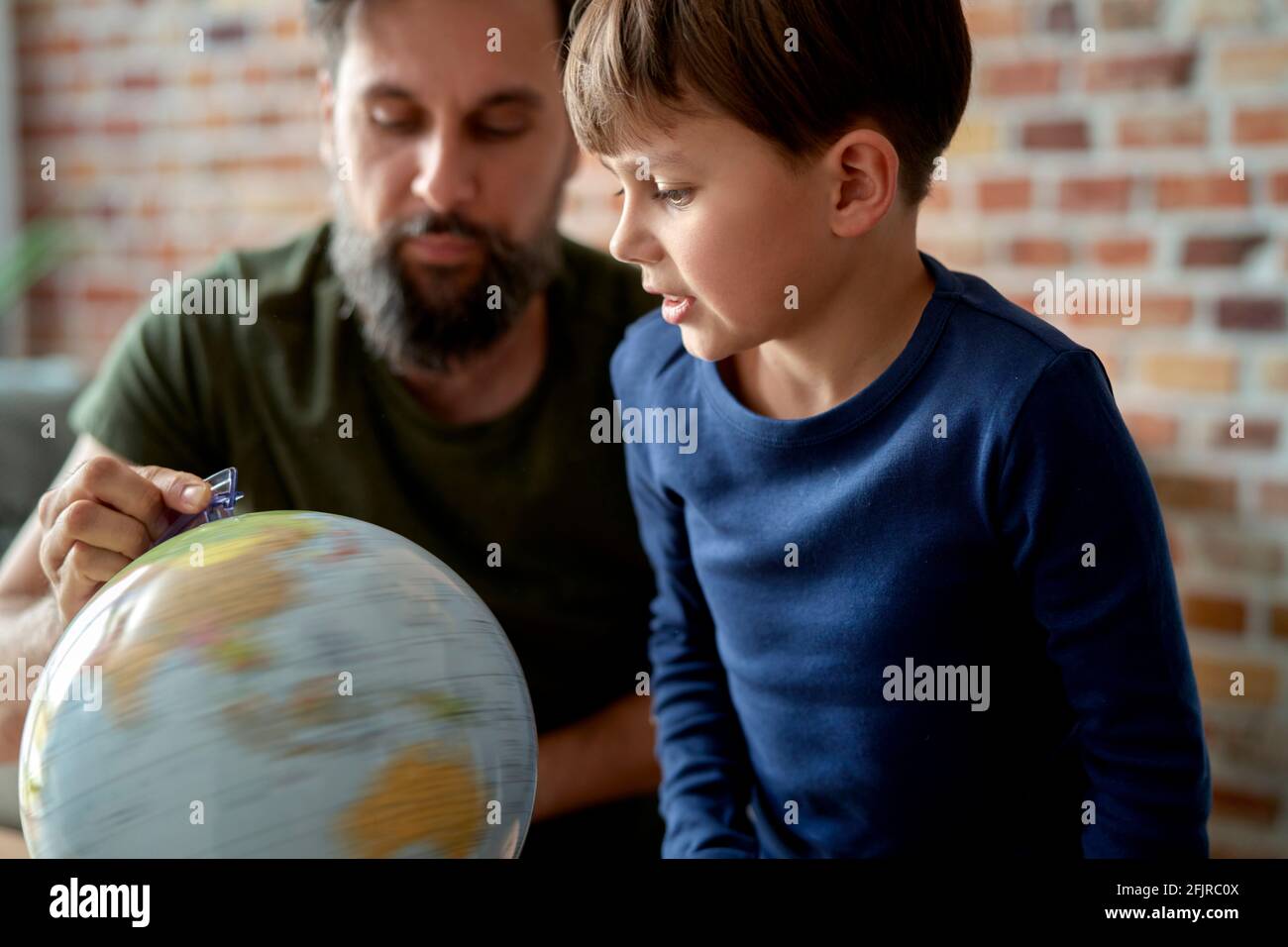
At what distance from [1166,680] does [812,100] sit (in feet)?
1.37

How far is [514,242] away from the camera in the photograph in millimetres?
1148

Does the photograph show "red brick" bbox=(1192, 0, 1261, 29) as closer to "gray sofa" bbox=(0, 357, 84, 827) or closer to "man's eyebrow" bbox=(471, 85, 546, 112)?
"man's eyebrow" bbox=(471, 85, 546, 112)

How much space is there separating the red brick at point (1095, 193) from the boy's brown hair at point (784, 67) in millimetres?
664

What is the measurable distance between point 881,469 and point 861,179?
0.60ft

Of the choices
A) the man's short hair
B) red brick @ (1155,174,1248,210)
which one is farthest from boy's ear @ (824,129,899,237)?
red brick @ (1155,174,1248,210)

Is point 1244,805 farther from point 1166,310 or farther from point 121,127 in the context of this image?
point 121,127

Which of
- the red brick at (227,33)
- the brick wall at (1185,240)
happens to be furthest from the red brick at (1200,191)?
the red brick at (227,33)

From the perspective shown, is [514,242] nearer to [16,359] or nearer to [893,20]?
[893,20]

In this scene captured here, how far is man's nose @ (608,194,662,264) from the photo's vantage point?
2.39ft

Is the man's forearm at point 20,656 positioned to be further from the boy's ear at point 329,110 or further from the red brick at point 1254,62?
the red brick at point 1254,62

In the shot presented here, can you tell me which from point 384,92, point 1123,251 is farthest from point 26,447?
point 1123,251

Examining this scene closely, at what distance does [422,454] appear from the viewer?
111 centimetres

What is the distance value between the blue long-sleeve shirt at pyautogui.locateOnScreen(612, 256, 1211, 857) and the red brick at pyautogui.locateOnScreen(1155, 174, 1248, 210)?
19.7 inches
